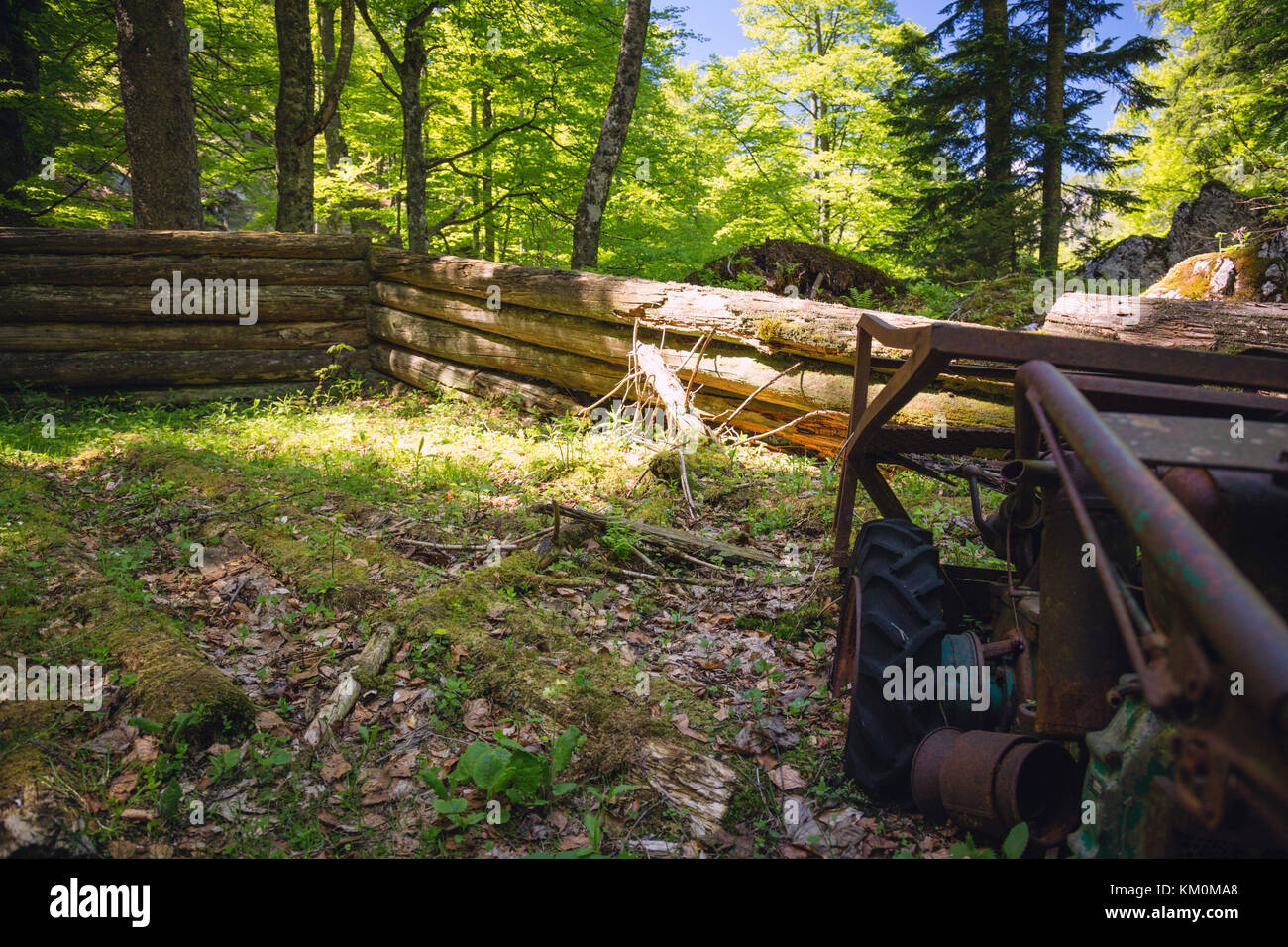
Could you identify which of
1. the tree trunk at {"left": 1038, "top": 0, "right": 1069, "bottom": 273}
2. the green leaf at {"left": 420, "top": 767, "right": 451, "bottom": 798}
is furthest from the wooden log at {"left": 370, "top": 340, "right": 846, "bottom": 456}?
the tree trunk at {"left": 1038, "top": 0, "right": 1069, "bottom": 273}

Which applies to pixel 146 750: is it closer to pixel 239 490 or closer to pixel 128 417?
pixel 239 490

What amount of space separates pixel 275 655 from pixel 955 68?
17920 mm

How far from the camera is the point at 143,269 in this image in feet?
26.2

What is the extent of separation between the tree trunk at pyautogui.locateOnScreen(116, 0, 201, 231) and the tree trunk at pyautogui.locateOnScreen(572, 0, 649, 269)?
195 inches

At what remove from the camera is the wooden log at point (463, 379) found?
780cm

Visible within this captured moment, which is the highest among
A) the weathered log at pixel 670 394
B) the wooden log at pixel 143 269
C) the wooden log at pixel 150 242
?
the wooden log at pixel 150 242

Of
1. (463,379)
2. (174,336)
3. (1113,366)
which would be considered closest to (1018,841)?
(1113,366)

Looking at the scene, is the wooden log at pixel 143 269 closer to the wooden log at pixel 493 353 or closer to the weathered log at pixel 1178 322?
the wooden log at pixel 493 353

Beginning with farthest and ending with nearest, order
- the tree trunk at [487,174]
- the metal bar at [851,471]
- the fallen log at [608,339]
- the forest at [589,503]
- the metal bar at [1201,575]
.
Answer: the tree trunk at [487,174] < the fallen log at [608,339] < the metal bar at [851,471] < the forest at [589,503] < the metal bar at [1201,575]

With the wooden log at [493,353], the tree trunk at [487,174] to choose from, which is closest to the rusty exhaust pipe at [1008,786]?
the wooden log at [493,353]

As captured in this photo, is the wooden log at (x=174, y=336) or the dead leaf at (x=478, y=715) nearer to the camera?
the dead leaf at (x=478, y=715)

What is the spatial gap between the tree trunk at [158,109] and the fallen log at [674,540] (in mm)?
7463

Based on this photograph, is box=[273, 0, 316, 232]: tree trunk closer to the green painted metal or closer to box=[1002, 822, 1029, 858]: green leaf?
box=[1002, 822, 1029, 858]: green leaf
